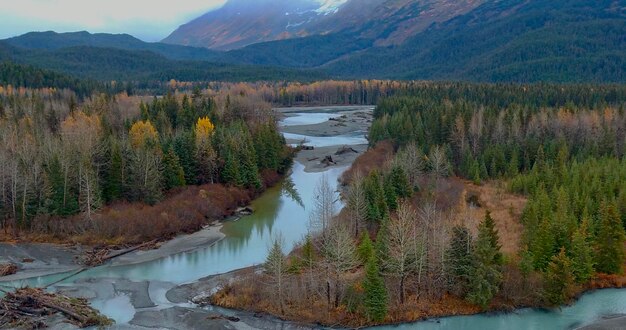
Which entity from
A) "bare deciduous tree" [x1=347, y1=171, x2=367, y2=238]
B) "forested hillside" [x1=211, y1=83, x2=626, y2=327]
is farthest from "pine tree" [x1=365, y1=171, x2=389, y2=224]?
"bare deciduous tree" [x1=347, y1=171, x2=367, y2=238]

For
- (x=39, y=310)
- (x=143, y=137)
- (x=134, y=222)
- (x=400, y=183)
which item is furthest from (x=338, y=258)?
(x=143, y=137)

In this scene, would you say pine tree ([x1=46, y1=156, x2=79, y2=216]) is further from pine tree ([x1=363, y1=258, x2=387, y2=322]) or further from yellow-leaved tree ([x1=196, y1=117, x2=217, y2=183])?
pine tree ([x1=363, y1=258, x2=387, y2=322])

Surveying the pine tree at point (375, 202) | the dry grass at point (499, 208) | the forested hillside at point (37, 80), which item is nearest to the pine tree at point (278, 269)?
the pine tree at point (375, 202)

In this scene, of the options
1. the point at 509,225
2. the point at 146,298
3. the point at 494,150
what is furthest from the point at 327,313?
the point at 494,150

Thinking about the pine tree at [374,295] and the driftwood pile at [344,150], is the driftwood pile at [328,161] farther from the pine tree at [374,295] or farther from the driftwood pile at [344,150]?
the pine tree at [374,295]

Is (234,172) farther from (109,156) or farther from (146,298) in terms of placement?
(146,298)

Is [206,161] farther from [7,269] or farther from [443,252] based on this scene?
[443,252]
